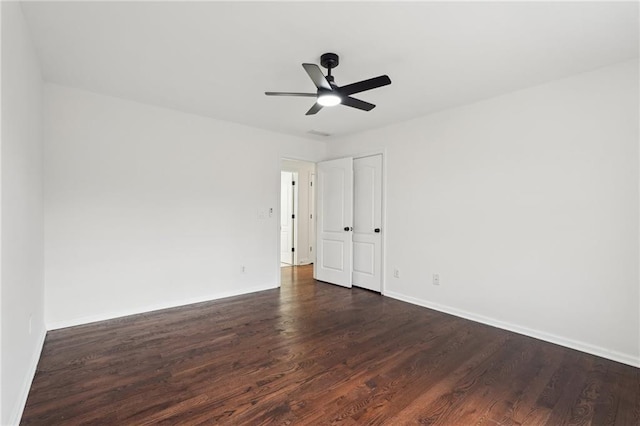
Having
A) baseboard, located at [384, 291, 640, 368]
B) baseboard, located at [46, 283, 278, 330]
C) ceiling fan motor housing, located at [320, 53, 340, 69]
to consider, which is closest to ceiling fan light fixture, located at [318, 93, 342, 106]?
ceiling fan motor housing, located at [320, 53, 340, 69]

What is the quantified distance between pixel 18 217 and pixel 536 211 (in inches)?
166

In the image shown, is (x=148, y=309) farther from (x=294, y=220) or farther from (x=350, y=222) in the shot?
(x=294, y=220)

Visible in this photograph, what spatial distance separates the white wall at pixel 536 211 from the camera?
8.77 ft

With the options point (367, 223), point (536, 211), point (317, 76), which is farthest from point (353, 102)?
point (367, 223)

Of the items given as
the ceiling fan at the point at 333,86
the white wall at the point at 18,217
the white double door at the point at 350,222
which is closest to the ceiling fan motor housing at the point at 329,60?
the ceiling fan at the point at 333,86

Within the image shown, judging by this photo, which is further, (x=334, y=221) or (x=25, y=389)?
(x=334, y=221)

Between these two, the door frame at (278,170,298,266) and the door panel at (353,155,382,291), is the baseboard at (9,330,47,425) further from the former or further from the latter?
the door frame at (278,170,298,266)

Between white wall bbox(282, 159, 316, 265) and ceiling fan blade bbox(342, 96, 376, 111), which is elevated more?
ceiling fan blade bbox(342, 96, 376, 111)

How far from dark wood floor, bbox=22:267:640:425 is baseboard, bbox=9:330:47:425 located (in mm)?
47

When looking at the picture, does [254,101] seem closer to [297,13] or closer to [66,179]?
[297,13]

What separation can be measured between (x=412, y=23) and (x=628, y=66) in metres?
2.02

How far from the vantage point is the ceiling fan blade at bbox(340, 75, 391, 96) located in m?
2.39

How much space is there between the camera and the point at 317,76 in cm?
233

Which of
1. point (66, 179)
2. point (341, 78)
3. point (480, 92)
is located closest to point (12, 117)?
point (66, 179)
